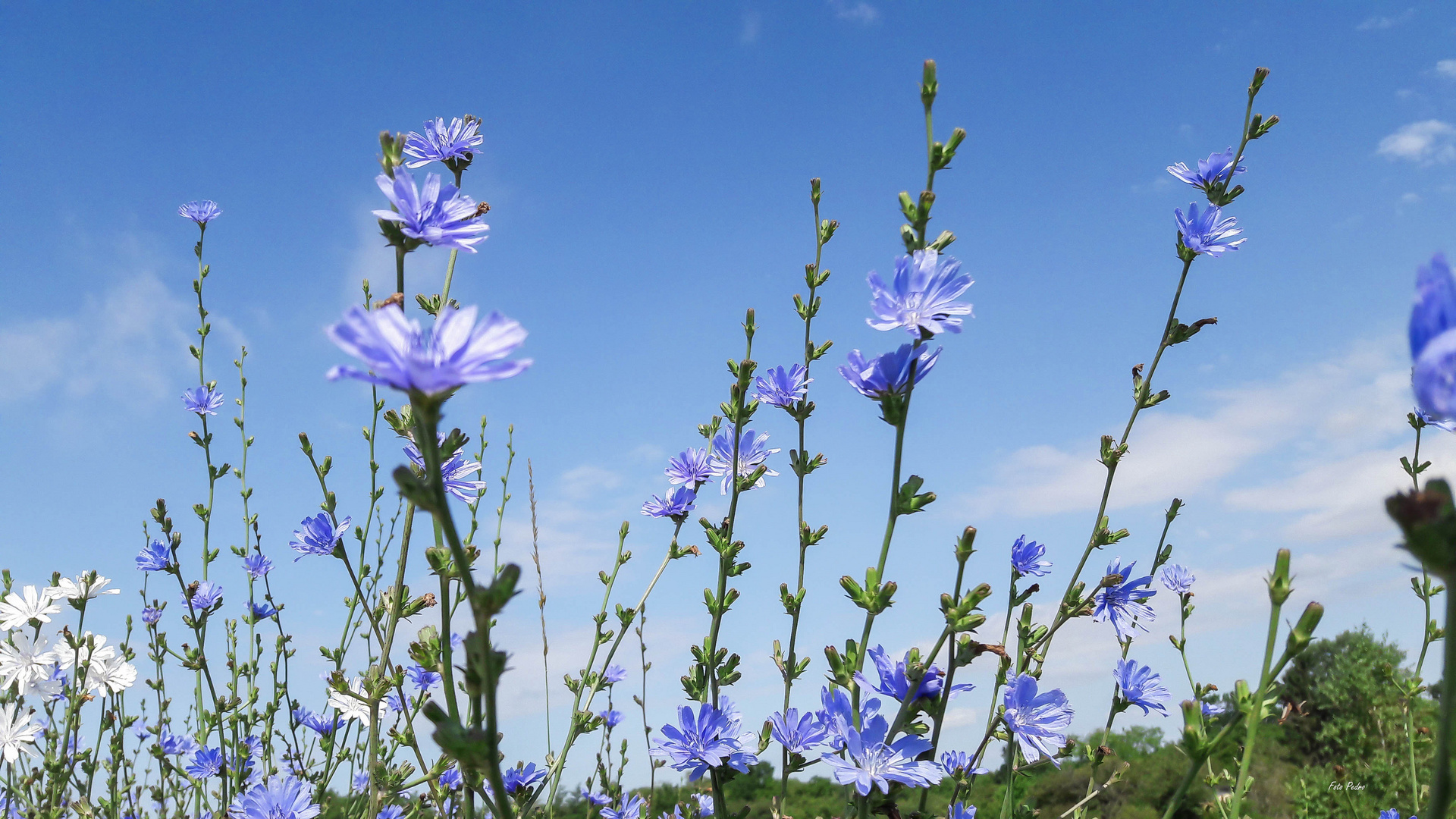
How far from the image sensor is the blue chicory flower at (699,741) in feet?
6.40

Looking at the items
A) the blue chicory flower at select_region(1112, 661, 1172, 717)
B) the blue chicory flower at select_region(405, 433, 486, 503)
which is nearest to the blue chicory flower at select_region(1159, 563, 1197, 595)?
the blue chicory flower at select_region(1112, 661, 1172, 717)

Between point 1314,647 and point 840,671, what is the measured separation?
33.3 meters

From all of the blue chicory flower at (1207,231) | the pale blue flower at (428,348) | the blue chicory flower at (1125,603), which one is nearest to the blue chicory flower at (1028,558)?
the blue chicory flower at (1125,603)

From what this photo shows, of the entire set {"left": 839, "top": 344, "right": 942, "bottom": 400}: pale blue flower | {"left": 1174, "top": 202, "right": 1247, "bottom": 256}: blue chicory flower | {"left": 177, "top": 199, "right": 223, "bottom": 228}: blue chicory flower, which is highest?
{"left": 177, "top": 199, "right": 223, "bottom": 228}: blue chicory flower

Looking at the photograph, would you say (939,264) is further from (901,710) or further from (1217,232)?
(1217,232)

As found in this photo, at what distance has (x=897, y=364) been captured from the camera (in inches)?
57.9

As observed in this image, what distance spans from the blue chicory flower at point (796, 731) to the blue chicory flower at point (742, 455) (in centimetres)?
79

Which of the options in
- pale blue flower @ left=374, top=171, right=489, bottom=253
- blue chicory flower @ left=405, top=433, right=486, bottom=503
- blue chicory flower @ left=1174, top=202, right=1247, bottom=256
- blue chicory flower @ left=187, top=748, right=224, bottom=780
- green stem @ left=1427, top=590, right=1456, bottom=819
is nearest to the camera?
green stem @ left=1427, top=590, right=1456, bottom=819

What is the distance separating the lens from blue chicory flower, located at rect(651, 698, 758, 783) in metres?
1.95

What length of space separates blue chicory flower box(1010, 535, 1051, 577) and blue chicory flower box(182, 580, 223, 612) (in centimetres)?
336

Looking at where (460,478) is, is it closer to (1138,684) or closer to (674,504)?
(674,504)

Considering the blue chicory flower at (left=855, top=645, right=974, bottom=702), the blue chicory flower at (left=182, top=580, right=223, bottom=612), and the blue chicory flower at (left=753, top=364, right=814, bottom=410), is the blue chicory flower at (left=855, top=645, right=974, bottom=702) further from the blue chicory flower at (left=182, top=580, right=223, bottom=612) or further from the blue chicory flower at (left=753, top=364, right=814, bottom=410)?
the blue chicory flower at (left=182, top=580, right=223, bottom=612)

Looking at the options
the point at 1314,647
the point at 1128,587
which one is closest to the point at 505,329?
the point at 1128,587

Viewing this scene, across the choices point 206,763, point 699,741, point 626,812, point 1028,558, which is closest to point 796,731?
point 699,741
